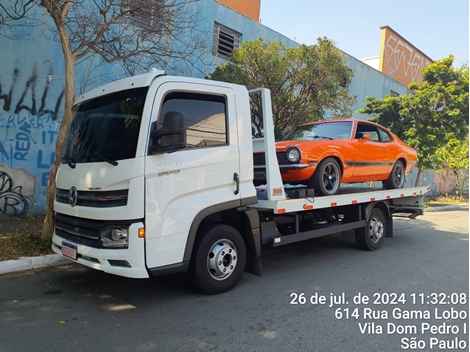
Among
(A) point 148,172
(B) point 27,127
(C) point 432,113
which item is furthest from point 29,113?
(C) point 432,113

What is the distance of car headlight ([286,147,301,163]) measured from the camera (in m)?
5.59

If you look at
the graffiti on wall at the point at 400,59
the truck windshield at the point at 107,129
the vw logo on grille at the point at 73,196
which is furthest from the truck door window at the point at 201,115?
the graffiti on wall at the point at 400,59

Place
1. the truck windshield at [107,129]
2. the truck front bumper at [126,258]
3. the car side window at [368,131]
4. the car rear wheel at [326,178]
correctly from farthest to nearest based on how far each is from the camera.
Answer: the car side window at [368,131], the car rear wheel at [326,178], the truck windshield at [107,129], the truck front bumper at [126,258]

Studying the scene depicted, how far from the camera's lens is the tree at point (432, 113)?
16.6 m

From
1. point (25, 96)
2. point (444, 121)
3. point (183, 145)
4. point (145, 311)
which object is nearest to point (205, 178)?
point (183, 145)

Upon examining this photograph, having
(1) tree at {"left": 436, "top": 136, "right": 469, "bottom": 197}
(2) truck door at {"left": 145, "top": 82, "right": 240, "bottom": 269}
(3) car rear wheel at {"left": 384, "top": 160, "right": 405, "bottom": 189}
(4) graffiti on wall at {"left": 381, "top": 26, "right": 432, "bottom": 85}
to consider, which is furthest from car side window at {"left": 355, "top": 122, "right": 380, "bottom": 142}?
(4) graffiti on wall at {"left": 381, "top": 26, "right": 432, "bottom": 85}

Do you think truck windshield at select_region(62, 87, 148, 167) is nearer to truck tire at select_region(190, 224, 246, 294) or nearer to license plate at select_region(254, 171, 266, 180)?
truck tire at select_region(190, 224, 246, 294)

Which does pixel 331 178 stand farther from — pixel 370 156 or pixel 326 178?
pixel 370 156

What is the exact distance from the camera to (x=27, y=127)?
8.87m

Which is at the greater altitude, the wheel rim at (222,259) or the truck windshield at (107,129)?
the truck windshield at (107,129)

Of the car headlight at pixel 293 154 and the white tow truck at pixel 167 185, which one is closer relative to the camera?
the white tow truck at pixel 167 185

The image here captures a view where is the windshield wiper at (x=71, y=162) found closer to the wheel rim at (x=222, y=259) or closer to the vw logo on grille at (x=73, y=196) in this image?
the vw logo on grille at (x=73, y=196)

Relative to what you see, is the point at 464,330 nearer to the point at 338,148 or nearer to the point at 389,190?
the point at 338,148

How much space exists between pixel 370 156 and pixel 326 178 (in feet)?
4.46
